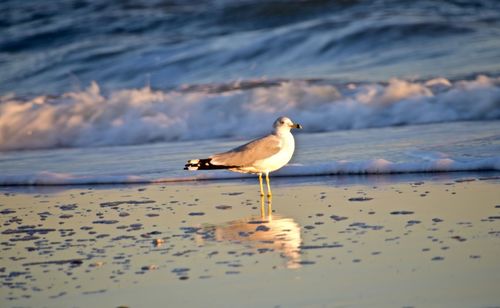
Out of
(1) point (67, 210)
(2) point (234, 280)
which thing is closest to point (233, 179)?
(1) point (67, 210)

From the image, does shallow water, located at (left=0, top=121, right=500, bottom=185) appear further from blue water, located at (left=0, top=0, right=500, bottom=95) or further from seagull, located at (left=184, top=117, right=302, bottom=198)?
blue water, located at (left=0, top=0, right=500, bottom=95)

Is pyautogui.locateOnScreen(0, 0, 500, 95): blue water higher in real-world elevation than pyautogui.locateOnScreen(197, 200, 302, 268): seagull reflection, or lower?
higher

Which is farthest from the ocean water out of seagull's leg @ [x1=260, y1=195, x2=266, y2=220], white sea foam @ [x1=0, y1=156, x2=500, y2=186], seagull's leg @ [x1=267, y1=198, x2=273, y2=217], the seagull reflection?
the seagull reflection

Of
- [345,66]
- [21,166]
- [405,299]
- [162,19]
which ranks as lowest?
[405,299]

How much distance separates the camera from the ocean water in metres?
9.61

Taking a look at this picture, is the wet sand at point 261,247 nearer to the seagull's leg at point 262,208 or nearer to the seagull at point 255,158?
the seagull's leg at point 262,208

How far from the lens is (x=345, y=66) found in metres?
14.5

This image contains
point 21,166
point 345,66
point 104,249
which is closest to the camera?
point 104,249

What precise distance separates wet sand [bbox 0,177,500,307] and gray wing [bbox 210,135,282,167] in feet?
0.77

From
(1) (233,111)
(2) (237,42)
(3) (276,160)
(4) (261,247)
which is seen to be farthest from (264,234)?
(2) (237,42)

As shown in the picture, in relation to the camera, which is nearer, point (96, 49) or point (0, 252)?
point (0, 252)

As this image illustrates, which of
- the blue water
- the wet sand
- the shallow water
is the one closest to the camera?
the wet sand

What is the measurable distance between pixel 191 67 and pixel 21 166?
5710 millimetres

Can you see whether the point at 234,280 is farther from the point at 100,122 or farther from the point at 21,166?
the point at 100,122
